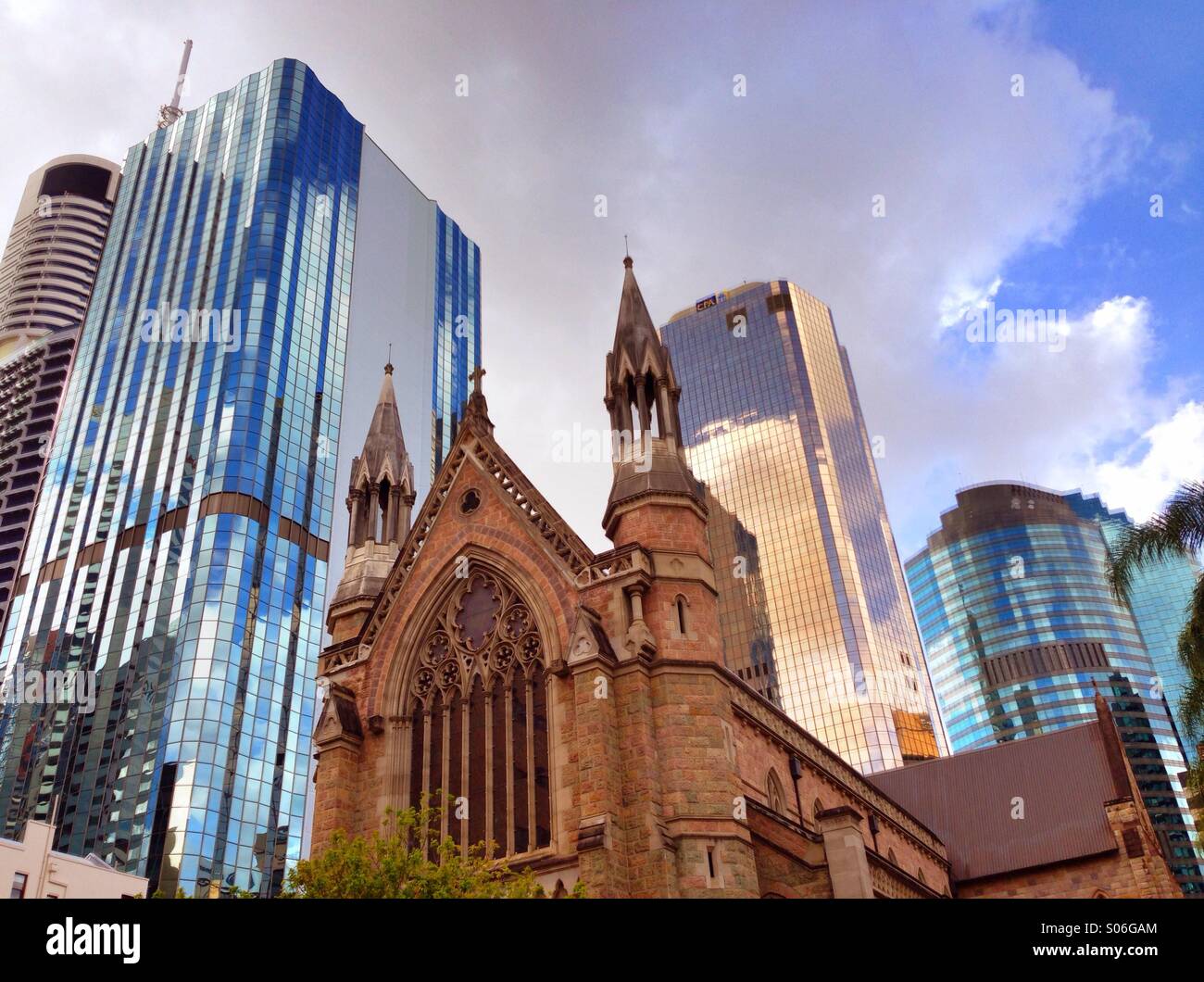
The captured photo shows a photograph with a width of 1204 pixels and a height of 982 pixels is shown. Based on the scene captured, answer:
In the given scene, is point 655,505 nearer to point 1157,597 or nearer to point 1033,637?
point 1033,637

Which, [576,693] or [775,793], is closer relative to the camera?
[576,693]

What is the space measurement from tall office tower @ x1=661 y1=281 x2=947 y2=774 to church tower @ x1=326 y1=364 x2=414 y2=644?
84.4m

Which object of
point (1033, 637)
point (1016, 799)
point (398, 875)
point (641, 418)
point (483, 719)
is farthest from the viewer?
point (1033, 637)

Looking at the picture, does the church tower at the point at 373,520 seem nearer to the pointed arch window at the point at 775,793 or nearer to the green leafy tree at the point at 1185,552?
the pointed arch window at the point at 775,793

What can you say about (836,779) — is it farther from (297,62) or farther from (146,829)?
(297,62)

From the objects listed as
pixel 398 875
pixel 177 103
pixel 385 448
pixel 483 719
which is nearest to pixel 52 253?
pixel 177 103

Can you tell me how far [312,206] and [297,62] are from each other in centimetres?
1824

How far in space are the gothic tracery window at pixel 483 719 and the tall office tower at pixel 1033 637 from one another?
4748 inches

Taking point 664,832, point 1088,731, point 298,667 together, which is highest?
point 298,667

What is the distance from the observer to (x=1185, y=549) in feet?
71.8

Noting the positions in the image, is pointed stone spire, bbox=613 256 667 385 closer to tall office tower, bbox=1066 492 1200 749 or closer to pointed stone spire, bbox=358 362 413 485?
pointed stone spire, bbox=358 362 413 485

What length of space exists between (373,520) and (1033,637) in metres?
130
